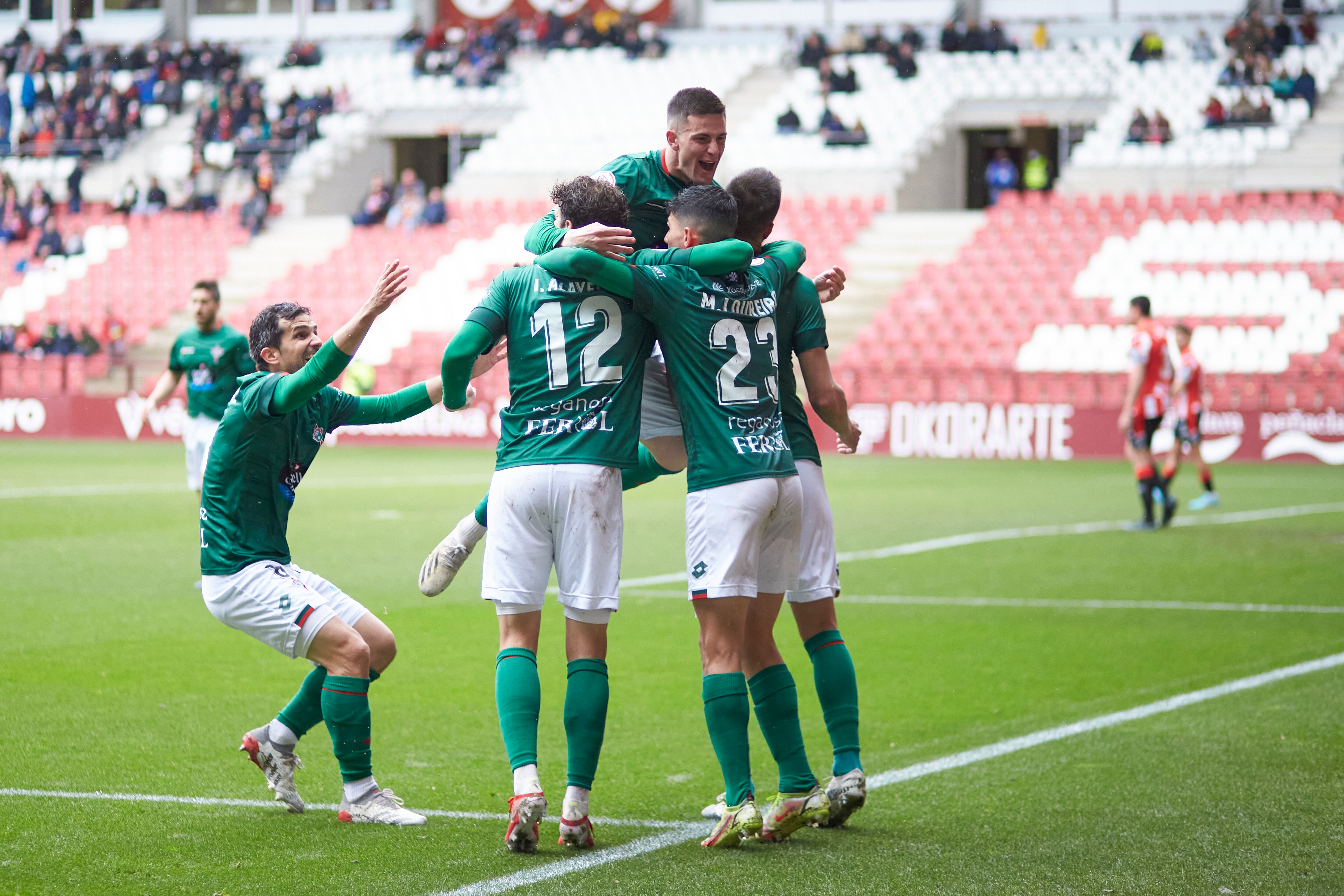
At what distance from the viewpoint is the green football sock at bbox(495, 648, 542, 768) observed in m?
4.70

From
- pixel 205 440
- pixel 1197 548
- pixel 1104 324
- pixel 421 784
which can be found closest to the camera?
pixel 421 784

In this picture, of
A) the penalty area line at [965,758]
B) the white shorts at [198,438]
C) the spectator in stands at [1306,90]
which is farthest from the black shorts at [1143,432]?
the spectator in stands at [1306,90]

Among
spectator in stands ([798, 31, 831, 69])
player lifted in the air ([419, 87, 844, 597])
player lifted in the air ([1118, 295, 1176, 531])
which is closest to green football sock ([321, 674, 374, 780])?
player lifted in the air ([419, 87, 844, 597])

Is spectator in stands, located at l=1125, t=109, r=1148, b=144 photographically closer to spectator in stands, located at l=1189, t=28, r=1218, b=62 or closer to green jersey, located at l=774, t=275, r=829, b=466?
spectator in stands, located at l=1189, t=28, r=1218, b=62

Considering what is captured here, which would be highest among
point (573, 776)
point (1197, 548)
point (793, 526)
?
point (793, 526)

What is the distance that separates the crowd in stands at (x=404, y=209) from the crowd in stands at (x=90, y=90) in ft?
22.5

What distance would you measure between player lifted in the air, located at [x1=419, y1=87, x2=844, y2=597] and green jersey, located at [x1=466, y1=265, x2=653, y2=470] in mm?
190

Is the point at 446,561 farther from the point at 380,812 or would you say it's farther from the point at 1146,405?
the point at 1146,405

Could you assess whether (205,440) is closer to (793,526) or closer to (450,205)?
(793,526)

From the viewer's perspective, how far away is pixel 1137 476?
14.2m

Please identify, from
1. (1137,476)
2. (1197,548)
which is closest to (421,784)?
(1197,548)

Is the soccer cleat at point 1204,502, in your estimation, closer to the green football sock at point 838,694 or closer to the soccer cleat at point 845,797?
the green football sock at point 838,694

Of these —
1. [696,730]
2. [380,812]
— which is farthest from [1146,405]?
[380,812]

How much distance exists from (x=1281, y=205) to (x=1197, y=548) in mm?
16485
